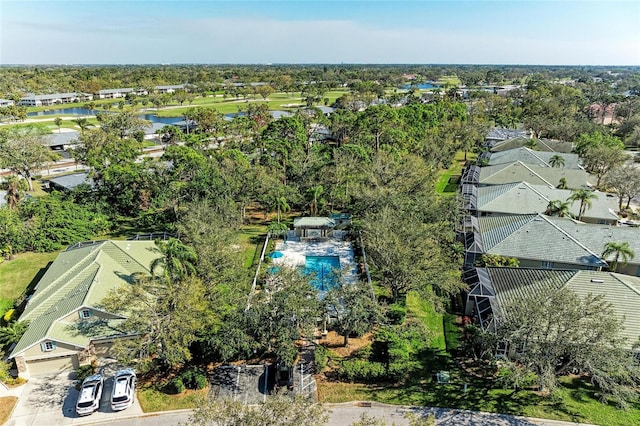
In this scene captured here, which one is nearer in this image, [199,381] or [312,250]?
[199,381]

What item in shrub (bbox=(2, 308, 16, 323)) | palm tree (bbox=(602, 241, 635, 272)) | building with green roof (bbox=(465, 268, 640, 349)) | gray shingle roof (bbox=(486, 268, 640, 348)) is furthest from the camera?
palm tree (bbox=(602, 241, 635, 272))

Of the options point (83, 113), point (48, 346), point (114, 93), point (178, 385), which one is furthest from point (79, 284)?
point (114, 93)

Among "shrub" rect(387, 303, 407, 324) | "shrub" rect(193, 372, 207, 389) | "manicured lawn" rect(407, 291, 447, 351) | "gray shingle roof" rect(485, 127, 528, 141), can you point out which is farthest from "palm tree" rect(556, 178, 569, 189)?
"shrub" rect(193, 372, 207, 389)

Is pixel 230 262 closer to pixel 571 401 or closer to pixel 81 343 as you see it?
pixel 81 343

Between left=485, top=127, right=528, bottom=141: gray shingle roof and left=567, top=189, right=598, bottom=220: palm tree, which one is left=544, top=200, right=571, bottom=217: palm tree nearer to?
left=567, top=189, right=598, bottom=220: palm tree

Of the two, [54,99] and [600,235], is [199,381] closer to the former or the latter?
[600,235]

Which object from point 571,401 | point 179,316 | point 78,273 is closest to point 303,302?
point 179,316
